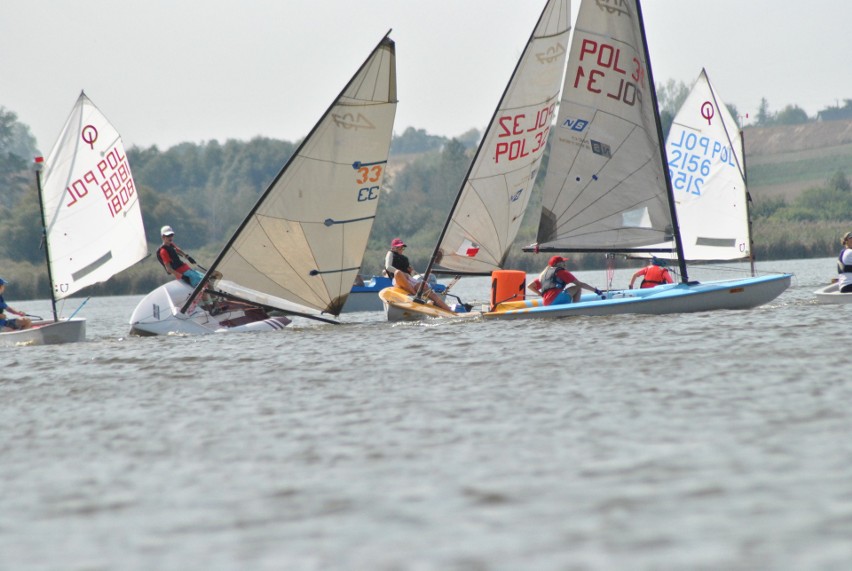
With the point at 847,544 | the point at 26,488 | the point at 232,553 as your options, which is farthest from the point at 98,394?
the point at 847,544

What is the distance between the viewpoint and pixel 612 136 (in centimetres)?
2075

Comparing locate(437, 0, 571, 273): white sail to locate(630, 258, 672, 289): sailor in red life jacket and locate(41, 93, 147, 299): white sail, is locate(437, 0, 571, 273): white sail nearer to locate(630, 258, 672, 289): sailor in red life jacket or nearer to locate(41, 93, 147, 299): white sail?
locate(630, 258, 672, 289): sailor in red life jacket

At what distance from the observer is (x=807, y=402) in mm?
9875

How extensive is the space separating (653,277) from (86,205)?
10.2 metres

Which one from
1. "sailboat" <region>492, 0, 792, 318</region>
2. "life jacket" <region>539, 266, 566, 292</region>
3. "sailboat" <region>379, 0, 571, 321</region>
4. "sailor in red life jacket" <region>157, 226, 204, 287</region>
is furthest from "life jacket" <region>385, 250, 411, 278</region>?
"sailor in red life jacket" <region>157, 226, 204, 287</region>

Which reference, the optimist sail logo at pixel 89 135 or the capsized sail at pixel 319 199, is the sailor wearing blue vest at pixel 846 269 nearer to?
the capsized sail at pixel 319 199

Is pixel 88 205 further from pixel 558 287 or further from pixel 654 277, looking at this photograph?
pixel 654 277

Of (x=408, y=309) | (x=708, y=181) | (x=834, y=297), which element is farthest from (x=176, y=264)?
(x=708, y=181)

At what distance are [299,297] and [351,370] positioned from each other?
7.25 meters

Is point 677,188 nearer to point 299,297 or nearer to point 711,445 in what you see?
point 299,297

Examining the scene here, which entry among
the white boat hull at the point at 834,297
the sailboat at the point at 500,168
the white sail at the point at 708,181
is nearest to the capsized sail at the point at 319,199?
the sailboat at the point at 500,168

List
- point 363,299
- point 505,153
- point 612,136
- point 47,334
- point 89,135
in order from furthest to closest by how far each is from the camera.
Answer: point 363,299 < point 89,135 < point 505,153 < point 612,136 < point 47,334

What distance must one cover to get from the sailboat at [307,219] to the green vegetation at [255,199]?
18089 mm

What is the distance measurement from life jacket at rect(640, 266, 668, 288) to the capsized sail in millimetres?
5078
